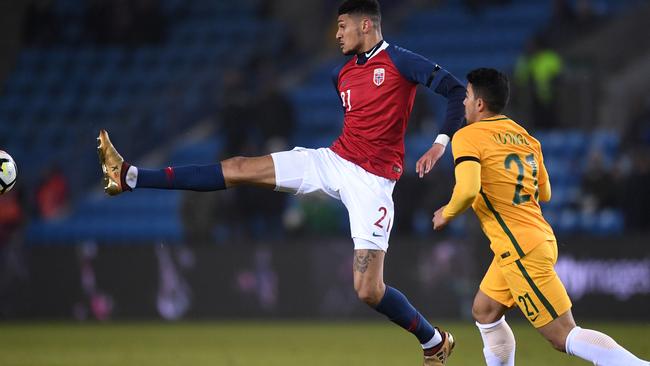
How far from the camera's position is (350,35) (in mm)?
7727

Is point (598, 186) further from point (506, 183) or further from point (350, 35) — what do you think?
point (506, 183)

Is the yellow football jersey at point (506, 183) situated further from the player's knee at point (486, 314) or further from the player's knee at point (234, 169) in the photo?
the player's knee at point (234, 169)

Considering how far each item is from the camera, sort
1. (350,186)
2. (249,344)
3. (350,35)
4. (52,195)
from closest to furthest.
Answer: (350,186) < (350,35) < (249,344) < (52,195)

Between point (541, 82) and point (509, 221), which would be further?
point (541, 82)

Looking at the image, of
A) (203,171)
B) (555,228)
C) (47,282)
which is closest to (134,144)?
(47,282)

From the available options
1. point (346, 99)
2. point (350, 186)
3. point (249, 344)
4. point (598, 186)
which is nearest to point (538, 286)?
point (350, 186)

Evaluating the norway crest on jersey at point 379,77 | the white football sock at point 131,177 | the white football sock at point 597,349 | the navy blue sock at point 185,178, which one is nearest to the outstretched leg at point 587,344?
the white football sock at point 597,349

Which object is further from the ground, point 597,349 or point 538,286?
point 538,286

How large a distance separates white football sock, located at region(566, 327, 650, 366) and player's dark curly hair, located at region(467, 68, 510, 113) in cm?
136

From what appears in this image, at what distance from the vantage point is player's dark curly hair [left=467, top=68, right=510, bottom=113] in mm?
6629

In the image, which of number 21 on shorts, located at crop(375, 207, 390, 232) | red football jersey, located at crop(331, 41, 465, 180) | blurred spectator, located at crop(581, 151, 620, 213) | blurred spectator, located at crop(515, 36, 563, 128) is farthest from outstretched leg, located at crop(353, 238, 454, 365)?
blurred spectator, located at crop(515, 36, 563, 128)

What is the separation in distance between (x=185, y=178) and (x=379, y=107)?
1359 mm

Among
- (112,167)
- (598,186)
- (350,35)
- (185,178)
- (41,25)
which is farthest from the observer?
(41,25)

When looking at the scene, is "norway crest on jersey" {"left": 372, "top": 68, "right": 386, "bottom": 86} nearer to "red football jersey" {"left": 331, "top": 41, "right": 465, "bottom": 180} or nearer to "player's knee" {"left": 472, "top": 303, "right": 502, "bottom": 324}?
"red football jersey" {"left": 331, "top": 41, "right": 465, "bottom": 180}
